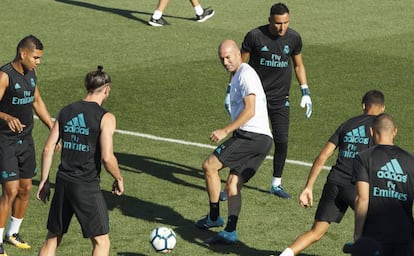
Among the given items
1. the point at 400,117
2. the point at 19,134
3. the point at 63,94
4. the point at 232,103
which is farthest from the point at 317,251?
the point at 63,94

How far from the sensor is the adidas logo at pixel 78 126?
457 inches

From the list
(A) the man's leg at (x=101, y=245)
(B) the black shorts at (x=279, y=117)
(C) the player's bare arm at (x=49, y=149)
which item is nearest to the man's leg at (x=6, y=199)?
(C) the player's bare arm at (x=49, y=149)

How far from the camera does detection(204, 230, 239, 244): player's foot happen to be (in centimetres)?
1377

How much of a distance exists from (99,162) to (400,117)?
30.9ft

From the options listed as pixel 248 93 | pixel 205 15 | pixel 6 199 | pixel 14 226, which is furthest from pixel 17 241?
pixel 205 15

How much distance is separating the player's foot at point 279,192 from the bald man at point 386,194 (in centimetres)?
539

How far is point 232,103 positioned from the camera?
559 inches

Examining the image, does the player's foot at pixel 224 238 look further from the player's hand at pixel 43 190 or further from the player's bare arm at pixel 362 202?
the player's bare arm at pixel 362 202

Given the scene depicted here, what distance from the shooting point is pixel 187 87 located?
2172 centimetres

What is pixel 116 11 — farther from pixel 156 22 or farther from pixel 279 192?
pixel 279 192

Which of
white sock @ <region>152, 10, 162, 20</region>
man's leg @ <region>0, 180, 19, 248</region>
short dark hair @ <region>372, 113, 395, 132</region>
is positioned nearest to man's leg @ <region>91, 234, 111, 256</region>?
man's leg @ <region>0, 180, 19, 248</region>

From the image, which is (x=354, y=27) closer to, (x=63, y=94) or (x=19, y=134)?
(x=63, y=94)

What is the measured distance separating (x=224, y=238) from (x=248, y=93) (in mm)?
1936

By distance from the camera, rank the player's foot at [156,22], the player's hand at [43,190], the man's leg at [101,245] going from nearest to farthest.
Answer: the man's leg at [101,245] → the player's hand at [43,190] → the player's foot at [156,22]
